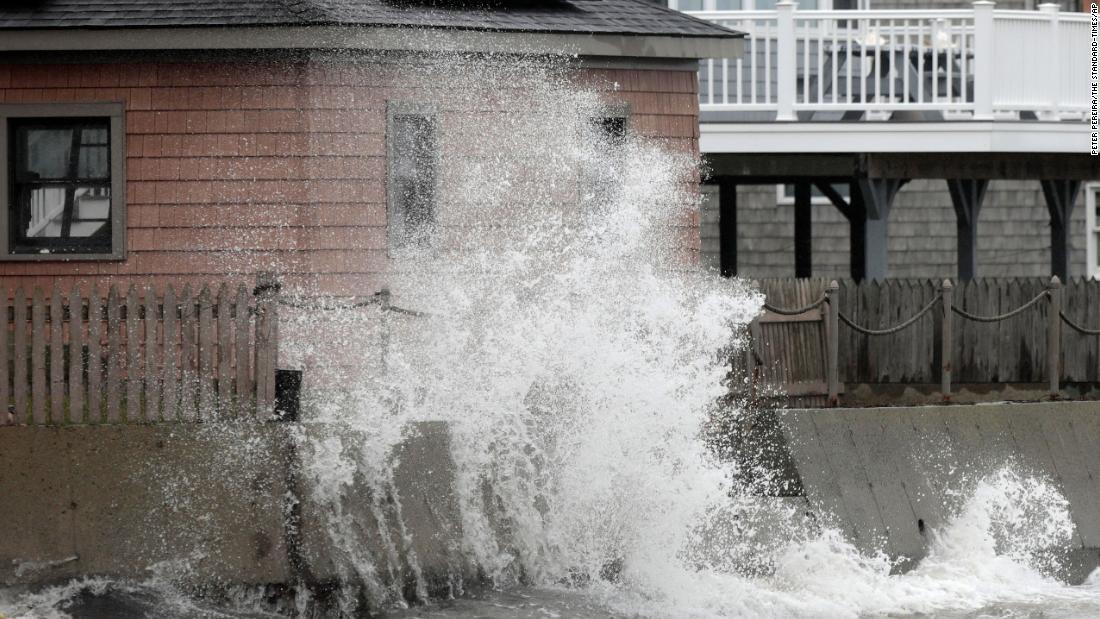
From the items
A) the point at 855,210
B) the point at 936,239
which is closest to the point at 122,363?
the point at 855,210

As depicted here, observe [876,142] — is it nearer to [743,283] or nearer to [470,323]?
[743,283]

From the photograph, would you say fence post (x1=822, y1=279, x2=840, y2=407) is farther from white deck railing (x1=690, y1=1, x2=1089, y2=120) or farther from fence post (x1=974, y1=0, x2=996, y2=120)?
fence post (x1=974, y1=0, x2=996, y2=120)

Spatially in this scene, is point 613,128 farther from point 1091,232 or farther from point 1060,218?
point 1091,232

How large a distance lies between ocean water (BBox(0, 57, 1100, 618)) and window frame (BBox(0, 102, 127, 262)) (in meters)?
3.16

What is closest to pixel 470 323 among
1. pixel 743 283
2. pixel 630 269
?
pixel 630 269

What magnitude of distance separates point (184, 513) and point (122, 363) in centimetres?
127

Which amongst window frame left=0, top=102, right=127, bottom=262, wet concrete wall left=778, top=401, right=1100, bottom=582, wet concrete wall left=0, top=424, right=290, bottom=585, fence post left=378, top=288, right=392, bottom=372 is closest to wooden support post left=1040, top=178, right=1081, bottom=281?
wet concrete wall left=778, top=401, right=1100, bottom=582

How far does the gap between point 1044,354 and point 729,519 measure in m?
5.10

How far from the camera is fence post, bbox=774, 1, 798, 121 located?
19172 millimetres

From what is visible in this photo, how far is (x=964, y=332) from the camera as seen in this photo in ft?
51.1

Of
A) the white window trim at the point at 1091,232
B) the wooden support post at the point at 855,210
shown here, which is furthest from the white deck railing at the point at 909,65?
the white window trim at the point at 1091,232

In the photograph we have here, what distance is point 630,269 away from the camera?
47.3 ft

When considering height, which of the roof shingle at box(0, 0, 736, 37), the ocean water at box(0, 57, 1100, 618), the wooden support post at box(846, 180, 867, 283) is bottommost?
the ocean water at box(0, 57, 1100, 618)

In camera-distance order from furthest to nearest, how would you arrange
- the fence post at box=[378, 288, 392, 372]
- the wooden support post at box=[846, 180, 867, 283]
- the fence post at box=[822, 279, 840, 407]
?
the wooden support post at box=[846, 180, 867, 283], the fence post at box=[822, 279, 840, 407], the fence post at box=[378, 288, 392, 372]
